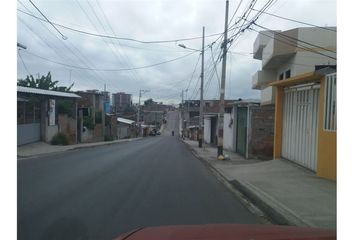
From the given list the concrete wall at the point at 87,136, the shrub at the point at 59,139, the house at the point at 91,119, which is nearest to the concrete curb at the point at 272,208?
the shrub at the point at 59,139

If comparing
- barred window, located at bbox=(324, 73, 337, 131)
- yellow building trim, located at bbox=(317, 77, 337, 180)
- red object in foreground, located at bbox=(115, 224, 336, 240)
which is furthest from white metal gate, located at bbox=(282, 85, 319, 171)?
red object in foreground, located at bbox=(115, 224, 336, 240)

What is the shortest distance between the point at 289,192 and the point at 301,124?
19.5ft

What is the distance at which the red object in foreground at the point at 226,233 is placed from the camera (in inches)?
134

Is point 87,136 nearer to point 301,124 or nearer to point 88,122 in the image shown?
point 88,122

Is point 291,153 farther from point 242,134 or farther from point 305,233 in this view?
point 305,233

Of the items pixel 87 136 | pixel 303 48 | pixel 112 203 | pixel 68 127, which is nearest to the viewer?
pixel 112 203

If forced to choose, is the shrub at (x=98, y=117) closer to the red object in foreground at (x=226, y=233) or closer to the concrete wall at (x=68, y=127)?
the concrete wall at (x=68, y=127)

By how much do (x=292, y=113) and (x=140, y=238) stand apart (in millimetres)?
15769

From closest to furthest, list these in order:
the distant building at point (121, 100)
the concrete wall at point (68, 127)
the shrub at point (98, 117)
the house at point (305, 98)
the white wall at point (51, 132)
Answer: the house at point (305, 98) → the white wall at point (51, 132) → the concrete wall at point (68, 127) → the shrub at point (98, 117) → the distant building at point (121, 100)

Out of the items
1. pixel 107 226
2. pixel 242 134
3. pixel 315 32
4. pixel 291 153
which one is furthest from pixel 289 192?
pixel 315 32

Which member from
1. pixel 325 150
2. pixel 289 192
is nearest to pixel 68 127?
pixel 325 150

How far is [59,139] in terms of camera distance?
133ft

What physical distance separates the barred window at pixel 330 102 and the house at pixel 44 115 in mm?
24450

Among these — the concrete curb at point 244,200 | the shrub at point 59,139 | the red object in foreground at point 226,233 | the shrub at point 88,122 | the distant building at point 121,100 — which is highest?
the distant building at point 121,100
